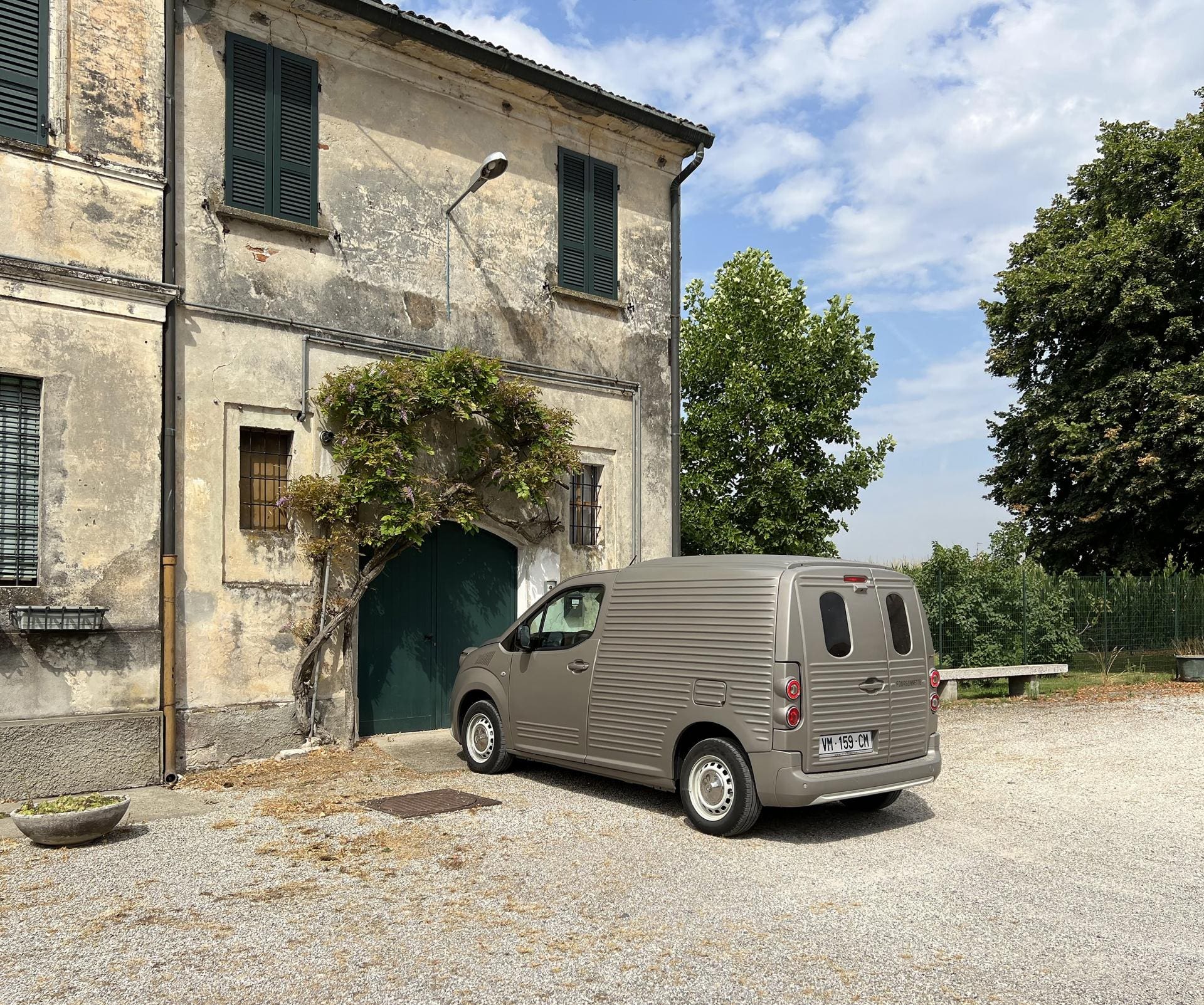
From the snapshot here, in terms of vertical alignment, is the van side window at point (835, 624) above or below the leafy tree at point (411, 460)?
below

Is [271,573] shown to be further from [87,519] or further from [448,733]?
[448,733]

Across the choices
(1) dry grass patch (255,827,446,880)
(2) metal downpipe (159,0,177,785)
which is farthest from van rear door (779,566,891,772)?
(2) metal downpipe (159,0,177,785)

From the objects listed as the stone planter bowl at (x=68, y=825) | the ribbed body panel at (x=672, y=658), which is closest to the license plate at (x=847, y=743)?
the ribbed body panel at (x=672, y=658)

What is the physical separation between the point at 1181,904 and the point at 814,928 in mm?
2329

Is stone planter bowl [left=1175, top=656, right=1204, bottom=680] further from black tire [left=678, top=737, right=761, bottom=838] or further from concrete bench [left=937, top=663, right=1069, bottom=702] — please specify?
black tire [left=678, top=737, right=761, bottom=838]

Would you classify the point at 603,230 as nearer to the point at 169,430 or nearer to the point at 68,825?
the point at 169,430

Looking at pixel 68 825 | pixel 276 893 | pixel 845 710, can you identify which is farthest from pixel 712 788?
pixel 68 825

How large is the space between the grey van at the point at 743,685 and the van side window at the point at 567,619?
20 millimetres

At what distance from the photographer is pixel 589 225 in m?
13.8

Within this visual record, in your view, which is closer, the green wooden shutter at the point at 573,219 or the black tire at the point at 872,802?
the black tire at the point at 872,802

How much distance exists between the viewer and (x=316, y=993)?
4.71m

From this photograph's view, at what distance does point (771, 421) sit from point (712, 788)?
20.7 metres

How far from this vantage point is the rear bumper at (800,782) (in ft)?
24.1

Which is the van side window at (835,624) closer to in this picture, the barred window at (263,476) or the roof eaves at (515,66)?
the barred window at (263,476)
